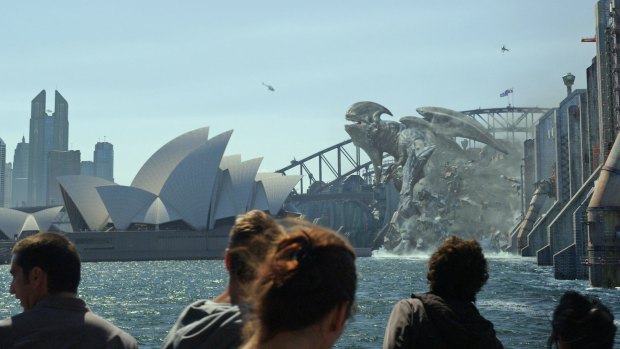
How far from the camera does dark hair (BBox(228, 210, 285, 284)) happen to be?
3.38 meters

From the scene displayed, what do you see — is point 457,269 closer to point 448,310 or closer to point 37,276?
point 448,310

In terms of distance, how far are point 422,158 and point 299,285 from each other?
109 m

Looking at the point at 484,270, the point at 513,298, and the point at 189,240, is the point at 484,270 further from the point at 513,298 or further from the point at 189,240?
the point at 189,240

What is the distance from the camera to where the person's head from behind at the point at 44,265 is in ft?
15.9

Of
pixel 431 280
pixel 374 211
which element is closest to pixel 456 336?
pixel 431 280

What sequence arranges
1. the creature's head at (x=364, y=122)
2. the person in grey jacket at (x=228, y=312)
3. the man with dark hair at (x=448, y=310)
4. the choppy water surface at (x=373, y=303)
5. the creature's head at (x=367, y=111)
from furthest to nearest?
the creature's head at (x=367, y=111), the creature's head at (x=364, y=122), the choppy water surface at (x=373, y=303), the man with dark hair at (x=448, y=310), the person in grey jacket at (x=228, y=312)

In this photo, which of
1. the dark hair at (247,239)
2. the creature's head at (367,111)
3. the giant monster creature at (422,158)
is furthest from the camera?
the creature's head at (367,111)

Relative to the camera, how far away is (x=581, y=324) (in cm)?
402

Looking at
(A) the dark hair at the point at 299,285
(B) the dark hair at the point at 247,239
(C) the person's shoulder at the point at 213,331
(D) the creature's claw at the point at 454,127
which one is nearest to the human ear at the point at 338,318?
(A) the dark hair at the point at 299,285

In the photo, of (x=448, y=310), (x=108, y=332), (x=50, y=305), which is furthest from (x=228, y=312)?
(x=448, y=310)

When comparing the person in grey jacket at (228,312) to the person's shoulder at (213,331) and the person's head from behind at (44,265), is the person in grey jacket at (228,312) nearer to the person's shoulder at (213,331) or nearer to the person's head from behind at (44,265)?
the person's shoulder at (213,331)

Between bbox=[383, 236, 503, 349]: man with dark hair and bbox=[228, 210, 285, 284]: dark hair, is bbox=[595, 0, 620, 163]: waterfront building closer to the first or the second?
bbox=[383, 236, 503, 349]: man with dark hair

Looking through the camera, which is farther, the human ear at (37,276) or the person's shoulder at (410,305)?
the person's shoulder at (410,305)

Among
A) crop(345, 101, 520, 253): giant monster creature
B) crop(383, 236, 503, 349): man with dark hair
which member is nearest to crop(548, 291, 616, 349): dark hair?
crop(383, 236, 503, 349): man with dark hair
